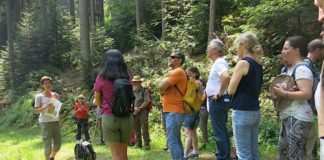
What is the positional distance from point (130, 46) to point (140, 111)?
17.0 metres

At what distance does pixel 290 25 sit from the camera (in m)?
14.0

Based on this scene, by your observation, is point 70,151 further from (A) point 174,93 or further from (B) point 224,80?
(B) point 224,80

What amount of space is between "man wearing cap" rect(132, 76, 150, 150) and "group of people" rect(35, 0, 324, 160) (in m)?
2.16

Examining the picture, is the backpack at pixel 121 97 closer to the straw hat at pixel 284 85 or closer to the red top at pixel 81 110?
the straw hat at pixel 284 85

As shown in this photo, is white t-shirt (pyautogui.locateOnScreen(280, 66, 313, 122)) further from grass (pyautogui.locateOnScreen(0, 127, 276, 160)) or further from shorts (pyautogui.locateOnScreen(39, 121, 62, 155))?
shorts (pyautogui.locateOnScreen(39, 121, 62, 155))

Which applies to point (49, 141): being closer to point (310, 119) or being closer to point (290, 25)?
point (310, 119)

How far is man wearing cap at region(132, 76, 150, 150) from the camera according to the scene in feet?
33.1

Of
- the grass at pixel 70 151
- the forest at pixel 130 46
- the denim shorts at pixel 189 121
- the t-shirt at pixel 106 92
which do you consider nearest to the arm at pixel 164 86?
the t-shirt at pixel 106 92

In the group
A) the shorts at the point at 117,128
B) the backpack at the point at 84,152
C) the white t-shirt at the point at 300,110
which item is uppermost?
the white t-shirt at the point at 300,110

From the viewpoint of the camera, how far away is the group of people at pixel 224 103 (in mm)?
4520

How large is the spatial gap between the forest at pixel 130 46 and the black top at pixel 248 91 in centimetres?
375

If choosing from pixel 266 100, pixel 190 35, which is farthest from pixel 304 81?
pixel 190 35

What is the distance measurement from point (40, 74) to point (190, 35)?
9606mm

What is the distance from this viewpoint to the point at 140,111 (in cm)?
1026
